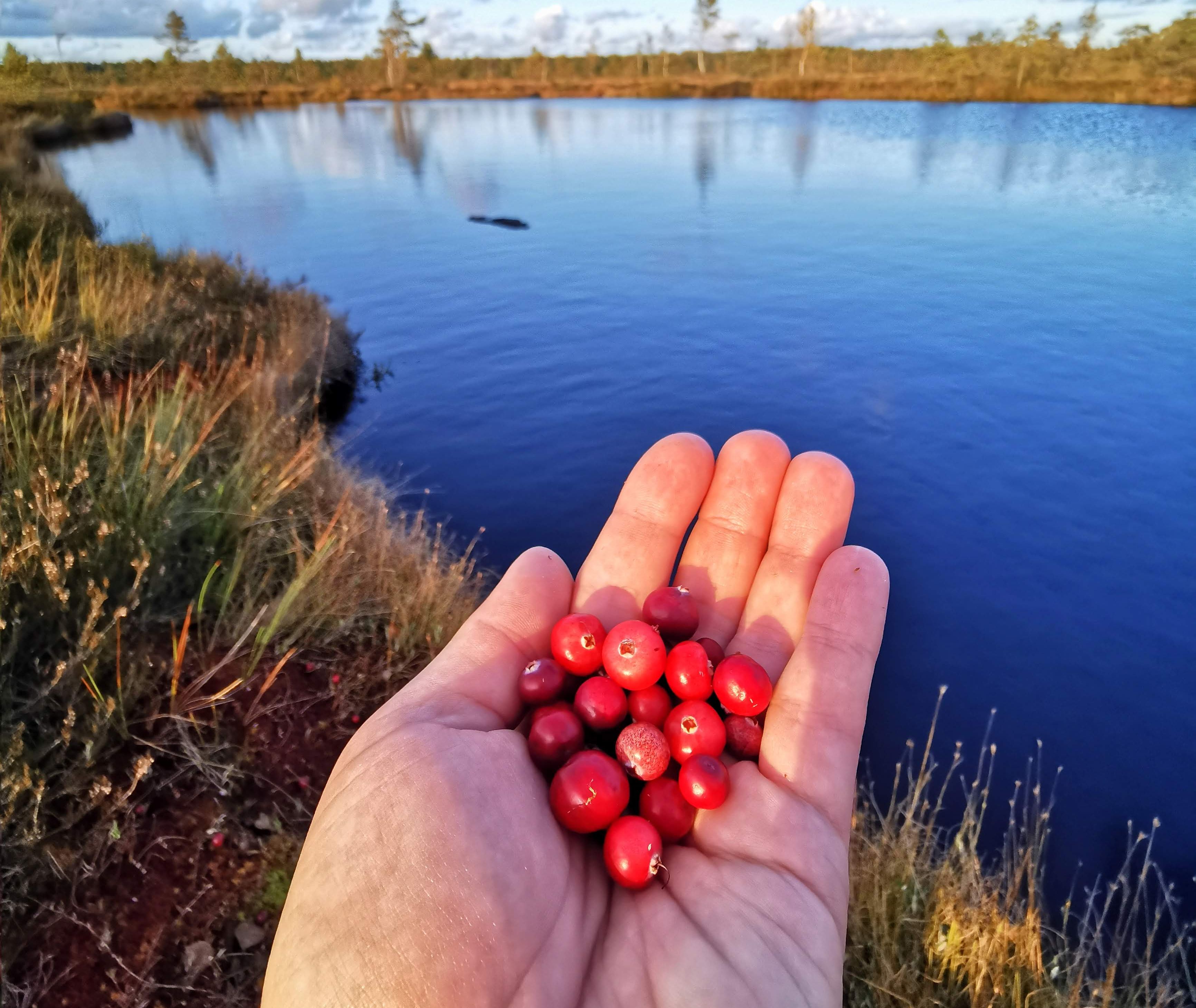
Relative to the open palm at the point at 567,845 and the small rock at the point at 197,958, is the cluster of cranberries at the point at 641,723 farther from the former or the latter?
the small rock at the point at 197,958

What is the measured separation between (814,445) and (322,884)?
31.1 ft

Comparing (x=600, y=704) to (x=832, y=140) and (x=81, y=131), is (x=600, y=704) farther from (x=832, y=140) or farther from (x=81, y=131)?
(x=81, y=131)

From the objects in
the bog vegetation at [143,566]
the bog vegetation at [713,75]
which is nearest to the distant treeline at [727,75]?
the bog vegetation at [713,75]

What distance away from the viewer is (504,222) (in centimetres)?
2308

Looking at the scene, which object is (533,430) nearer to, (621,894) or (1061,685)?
(1061,685)

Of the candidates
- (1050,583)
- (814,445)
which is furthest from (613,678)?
(814,445)

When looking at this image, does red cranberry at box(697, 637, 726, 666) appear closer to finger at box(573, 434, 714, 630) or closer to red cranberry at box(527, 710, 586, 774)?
finger at box(573, 434, 714, 630)

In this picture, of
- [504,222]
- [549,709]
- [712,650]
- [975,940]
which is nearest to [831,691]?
[712,650]

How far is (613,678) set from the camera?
304 cm

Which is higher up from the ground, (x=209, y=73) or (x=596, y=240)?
(x=209, y=73)

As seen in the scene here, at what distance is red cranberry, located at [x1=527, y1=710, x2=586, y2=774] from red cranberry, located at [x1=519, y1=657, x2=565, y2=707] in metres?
0.18

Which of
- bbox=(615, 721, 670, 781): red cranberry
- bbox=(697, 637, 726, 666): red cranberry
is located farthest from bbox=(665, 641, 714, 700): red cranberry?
bbox=(615, 721, 670, 781): red cranberry

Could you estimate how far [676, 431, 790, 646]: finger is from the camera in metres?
3.70

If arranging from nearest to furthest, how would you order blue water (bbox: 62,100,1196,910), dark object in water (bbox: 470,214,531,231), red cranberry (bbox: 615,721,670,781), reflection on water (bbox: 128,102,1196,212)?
red cranberry (bbox: 615,721,670,781) < blue water (bbox: 62,100,1196,910) < dark object in water (bbox: 470,214,531,231) < reflection on water (bbox: 128,102,1196,212)
